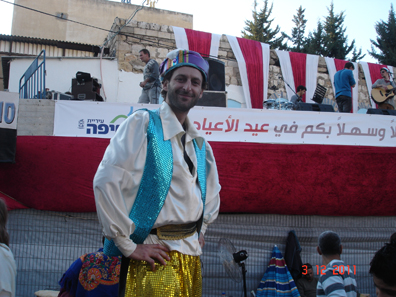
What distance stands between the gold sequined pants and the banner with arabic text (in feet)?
10.8

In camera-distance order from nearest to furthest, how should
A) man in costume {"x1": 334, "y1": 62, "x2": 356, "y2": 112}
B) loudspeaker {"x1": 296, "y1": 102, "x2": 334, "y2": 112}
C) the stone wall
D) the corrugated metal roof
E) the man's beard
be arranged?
the man's beard → loudspeaker {"x1": 296, "y1": 102, "x2": 334, "y2": 112} → man in costume {"x1": 334, "y1": 62, "x2": 356, "y2": 112} → the stone wall → the corrugated metal roof

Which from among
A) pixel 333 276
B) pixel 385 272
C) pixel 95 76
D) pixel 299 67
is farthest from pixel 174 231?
pixel 299 67

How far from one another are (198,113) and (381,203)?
2712mm

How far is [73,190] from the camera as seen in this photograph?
4371 millimetres

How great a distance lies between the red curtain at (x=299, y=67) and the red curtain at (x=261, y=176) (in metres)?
6.04

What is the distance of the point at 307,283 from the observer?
461 centimetres

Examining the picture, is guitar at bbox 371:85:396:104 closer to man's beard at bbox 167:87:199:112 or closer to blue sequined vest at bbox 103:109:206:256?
man's beard at bbox 167:87:199:112

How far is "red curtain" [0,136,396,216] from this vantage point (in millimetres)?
4344

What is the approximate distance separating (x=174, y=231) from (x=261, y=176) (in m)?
3.31

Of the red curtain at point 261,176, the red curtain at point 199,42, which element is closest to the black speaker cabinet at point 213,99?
the red curtain at point 261,176

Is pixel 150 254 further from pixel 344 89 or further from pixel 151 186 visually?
pixel 344 89

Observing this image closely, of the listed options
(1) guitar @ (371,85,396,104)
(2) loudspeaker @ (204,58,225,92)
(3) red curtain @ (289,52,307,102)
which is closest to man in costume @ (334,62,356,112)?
(1) guitar @ (371,85,396,104)

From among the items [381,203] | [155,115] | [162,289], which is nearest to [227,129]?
[381,203]

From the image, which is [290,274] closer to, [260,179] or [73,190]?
[260,179]
